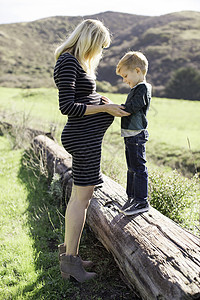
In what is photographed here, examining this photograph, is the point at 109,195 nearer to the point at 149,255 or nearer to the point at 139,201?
the point at 139,201

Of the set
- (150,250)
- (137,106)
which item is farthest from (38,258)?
(137,106)

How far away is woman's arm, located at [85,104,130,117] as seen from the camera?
2.56 m

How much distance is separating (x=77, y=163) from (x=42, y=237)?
175 cm

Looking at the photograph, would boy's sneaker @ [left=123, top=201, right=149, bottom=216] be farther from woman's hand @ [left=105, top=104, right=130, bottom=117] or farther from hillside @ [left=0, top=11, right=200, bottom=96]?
hillside @ [left=0, top=11, right=200, bottom=96]

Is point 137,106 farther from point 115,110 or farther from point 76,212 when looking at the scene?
point 76,212

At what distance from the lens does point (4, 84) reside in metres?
36.2

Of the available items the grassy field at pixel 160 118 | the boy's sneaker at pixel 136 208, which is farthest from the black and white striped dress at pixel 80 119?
the grassy field at pixel 160 118

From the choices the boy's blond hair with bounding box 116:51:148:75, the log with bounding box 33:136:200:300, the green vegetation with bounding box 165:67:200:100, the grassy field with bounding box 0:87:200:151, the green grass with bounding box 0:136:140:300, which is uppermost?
the boy's blond hair with bounding box 116:51:148:75

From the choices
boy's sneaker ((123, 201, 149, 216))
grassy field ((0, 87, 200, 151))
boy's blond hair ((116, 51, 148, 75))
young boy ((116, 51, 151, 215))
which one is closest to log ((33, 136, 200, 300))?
boy's sneaker ((123, 201, 149, 216))

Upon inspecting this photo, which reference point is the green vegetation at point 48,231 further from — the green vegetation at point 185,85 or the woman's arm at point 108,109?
the green vegetation at point 185,85

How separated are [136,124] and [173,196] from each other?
1.65 m

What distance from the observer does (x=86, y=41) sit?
2.50m

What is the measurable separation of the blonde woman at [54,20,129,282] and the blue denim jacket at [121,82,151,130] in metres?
0.12

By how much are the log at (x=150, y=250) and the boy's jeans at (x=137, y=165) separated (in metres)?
0.27
